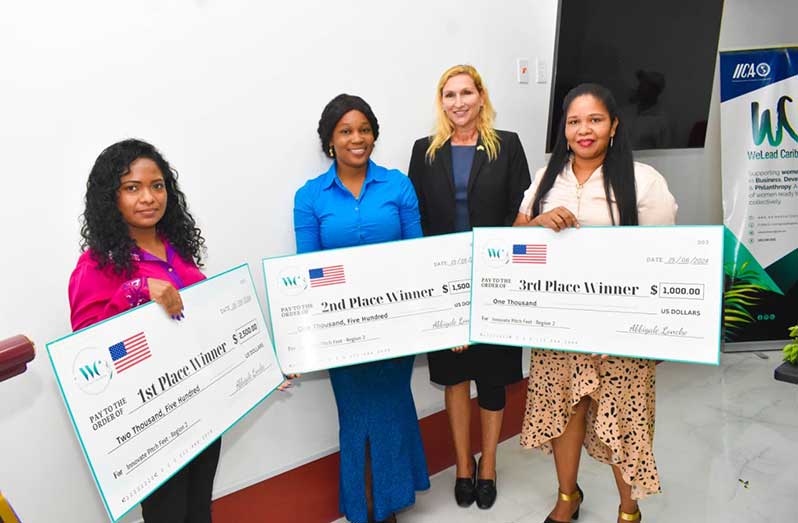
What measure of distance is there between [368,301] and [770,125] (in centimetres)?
326

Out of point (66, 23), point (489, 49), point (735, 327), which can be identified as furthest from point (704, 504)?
point (66, 23)

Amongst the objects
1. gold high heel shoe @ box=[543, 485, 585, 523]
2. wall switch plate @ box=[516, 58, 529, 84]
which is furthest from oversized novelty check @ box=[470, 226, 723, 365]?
wall switch plate @ box=[516, 58, 529, 84]

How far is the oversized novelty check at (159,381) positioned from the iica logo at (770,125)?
11.6ft

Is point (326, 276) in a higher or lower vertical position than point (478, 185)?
lower

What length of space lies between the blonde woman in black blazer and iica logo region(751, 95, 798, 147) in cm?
236

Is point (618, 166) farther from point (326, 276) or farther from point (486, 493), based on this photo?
point (486, 493)

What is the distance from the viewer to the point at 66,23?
158 centimetres

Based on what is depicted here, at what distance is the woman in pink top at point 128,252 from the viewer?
1369 millimetres

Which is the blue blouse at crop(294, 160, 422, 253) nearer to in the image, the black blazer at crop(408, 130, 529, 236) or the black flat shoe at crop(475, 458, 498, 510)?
the black blazer at crop(408, 130, 529, 236)

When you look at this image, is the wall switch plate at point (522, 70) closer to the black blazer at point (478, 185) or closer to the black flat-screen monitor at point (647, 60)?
the black flat-screen monitor at point (647, 60)

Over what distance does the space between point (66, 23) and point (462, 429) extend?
202 cm

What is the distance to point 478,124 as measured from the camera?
220 centimetres

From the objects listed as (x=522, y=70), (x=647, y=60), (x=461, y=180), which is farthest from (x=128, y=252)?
(x=647, y=60)

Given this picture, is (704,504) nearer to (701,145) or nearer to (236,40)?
(701,145)
